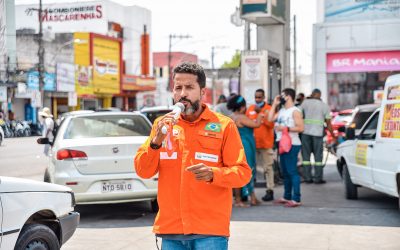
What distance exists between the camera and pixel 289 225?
852 centimetres

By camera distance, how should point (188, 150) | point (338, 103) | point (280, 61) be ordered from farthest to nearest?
point (338, 103), point (280, 61), point (188, 150)

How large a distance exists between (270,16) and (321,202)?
5798 mm

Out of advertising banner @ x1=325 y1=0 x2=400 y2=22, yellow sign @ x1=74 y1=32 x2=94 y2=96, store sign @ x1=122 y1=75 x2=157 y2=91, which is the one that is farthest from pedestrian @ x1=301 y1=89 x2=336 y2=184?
store sign @ x1=122 y1=75 x2=157 y2=91

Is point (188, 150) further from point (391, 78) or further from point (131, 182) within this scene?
point (391, 78)

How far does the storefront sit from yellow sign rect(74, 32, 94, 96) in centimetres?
2868

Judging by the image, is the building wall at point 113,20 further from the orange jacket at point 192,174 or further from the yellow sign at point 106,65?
the orange jacket at point 192,174

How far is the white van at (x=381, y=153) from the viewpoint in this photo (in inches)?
345

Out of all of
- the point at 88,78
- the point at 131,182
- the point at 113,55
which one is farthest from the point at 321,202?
the point at 113,55

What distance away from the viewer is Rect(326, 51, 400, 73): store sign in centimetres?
2653

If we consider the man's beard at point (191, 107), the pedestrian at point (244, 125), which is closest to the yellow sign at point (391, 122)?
the pedestrian at point (244, 125)

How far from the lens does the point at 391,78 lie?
30.3 ft

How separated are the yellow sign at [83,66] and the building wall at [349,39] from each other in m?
29.5

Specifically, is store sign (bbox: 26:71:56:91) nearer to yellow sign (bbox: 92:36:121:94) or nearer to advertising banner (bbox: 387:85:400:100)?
yellow sign (bbox: 92:36:121:94)

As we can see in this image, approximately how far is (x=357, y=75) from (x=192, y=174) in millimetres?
25650
